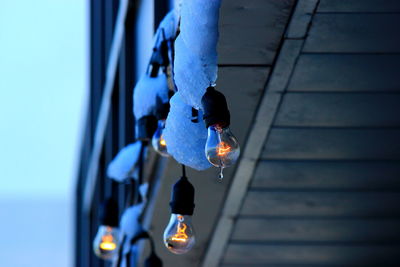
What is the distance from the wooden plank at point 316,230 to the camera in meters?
6.43

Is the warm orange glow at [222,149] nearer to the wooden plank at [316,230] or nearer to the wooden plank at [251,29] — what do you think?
the wooden plank at [251,29]

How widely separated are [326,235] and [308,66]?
6.44ft

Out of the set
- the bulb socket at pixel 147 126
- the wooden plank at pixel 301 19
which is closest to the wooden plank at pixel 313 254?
the bulb socket at pixel 147 126

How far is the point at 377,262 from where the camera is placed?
691 centimetres

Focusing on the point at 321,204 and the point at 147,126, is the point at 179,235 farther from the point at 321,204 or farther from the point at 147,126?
the point at 321,204

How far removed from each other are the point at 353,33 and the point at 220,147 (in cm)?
150

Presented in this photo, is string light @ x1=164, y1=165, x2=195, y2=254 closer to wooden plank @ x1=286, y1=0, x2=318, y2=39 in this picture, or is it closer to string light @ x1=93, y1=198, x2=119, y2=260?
wooden plank @ x1=286, y1=0, x2=318, y2=39

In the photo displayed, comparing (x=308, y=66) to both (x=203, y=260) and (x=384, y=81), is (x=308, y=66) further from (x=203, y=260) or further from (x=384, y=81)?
(x=203, y=260)

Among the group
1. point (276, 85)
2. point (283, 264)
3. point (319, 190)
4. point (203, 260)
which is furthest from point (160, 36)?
point (283, 264)

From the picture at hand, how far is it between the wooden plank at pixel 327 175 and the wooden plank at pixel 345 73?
A: 2.61 ft

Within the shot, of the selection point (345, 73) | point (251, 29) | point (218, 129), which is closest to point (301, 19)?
point (251, 29)

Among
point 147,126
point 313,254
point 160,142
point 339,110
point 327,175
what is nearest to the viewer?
point 160,142

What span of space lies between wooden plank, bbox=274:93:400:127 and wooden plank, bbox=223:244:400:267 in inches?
59.2

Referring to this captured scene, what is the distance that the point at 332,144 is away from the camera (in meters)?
5.66
